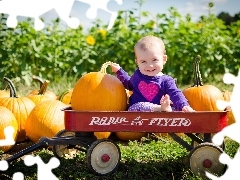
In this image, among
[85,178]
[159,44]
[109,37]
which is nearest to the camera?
[85,178]

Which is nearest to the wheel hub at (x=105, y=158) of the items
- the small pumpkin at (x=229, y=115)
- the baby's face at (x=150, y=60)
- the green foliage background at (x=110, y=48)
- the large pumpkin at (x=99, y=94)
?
the large pumpkin at (x=99, y=94)

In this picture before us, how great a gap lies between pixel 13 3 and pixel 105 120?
1433 millimetres

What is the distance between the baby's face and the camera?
3939mm

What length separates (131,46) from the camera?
29.5 feet

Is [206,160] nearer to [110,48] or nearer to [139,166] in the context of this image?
[139,166]

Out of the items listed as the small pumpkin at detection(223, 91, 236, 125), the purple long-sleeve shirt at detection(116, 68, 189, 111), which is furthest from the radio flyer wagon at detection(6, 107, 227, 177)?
the small pumpkin at detection(223, 91, 236, 125)

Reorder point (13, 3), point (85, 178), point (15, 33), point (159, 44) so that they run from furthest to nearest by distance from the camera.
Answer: point (15, 33) < point (13, 3) < point (159, 44) < point (85, 178)

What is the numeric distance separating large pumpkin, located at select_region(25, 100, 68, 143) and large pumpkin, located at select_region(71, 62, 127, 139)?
52cm

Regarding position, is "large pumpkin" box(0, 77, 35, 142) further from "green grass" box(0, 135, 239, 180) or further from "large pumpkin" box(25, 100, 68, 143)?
"green grass" box(0, 135, 239, 180)

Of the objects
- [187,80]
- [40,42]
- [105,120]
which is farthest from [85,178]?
[187,80]

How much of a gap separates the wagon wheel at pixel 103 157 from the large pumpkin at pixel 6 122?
40.5 inches

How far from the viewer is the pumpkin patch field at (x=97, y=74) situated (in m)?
4.07

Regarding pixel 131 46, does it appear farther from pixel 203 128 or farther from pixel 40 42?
pixel 203 128

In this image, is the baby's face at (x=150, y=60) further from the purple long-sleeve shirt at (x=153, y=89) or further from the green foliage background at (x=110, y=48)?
the green foliage background at (x=110, y=48)
